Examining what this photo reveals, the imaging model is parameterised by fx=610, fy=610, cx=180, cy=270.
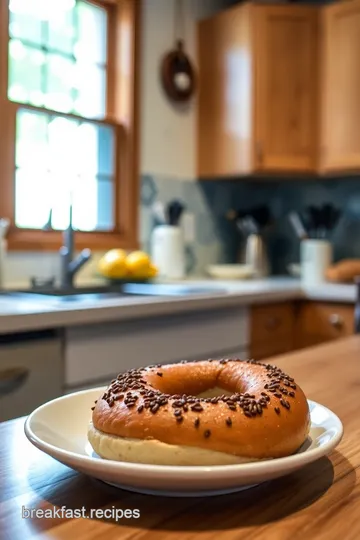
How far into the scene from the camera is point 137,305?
6.06 feet

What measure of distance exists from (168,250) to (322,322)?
0.78m

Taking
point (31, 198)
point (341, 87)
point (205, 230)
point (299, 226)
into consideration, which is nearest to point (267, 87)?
point (341, 87)

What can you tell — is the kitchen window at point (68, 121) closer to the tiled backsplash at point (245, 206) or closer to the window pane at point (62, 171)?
the window pane at point (62, 171)

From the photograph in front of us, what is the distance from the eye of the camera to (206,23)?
3146 mm

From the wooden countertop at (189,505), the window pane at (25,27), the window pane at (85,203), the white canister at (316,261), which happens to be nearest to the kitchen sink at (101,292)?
the window pane at (85,203)

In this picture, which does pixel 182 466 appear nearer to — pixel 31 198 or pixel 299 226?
pixel 31 198

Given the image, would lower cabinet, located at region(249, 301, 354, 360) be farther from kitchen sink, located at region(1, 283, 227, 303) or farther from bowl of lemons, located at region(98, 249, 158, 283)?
bowl of lemons, located at region(98, 249, 158, 283)

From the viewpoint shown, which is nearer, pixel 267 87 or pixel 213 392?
pixel 213 392

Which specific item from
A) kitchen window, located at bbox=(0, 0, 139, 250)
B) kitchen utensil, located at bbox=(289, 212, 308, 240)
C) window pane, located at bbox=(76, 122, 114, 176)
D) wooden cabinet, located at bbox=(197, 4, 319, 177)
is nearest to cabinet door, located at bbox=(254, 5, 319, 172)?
wooden cabinet, located at bbox=(197, 4, 319, 177)

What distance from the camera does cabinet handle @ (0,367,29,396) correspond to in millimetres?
1537

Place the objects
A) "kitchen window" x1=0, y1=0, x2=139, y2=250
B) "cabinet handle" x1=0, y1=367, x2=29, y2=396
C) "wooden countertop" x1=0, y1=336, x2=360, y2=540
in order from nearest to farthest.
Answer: "wooden countertop" x1=0, y1=336, x2=360, y2=540 → "cabinet handle" x1=0, y1=367, x2=29, y2=396 → "kitchen window" x1=0, y1=0, x2=139, y2=250

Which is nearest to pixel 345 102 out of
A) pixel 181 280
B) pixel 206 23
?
pixel 206 23

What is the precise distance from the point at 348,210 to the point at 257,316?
3.46ft

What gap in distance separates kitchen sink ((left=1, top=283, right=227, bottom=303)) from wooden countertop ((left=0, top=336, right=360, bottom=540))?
4.02 ft
